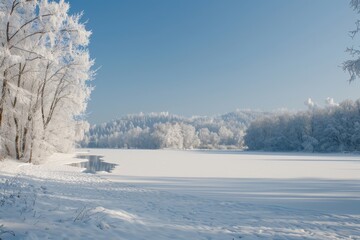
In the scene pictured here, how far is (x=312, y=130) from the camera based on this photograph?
99250mm

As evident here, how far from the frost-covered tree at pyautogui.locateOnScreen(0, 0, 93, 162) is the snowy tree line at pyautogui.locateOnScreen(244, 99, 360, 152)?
78544 mm

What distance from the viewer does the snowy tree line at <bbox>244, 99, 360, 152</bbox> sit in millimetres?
86875

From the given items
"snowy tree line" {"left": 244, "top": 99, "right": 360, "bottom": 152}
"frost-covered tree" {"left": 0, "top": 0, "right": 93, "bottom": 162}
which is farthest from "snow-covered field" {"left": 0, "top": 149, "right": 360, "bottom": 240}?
"snowy tree line" {"left": 244, "top": 99, "right": 360, "bottom": 152}

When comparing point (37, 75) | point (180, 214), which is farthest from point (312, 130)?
point (180, 214)

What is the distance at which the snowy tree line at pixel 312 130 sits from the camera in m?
86.9

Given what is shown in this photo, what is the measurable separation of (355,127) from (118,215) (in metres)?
89.5

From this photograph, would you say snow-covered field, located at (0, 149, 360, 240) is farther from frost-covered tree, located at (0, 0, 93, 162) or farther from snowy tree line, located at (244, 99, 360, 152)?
snowy tree line, located at (244, 99, 360, 152)

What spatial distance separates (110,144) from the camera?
18538 cm

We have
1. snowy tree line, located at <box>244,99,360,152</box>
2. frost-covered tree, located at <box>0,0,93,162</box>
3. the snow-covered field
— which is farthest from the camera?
snowy tree line, located at <box>244,99,360,152</box>

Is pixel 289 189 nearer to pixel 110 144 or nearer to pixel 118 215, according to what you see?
pixel 118 215

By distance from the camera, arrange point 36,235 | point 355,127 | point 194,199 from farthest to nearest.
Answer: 1. point 355,127
2. point 194,199
3. point 36,235

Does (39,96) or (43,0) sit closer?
(43,0)

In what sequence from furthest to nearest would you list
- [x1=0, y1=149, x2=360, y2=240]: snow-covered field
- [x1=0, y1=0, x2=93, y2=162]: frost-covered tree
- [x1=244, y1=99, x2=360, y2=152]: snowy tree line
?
1. [x1=244, y1=99, x2=360, y2=152]: snowy tree line
2. [x1=0, y1=0, x2=93, y2=162]: frost-covered tree
3. [x1=0, y1=149, x2=360, y2=240]: snow-covered field

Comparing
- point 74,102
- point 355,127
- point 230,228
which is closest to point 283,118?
point 355,127
